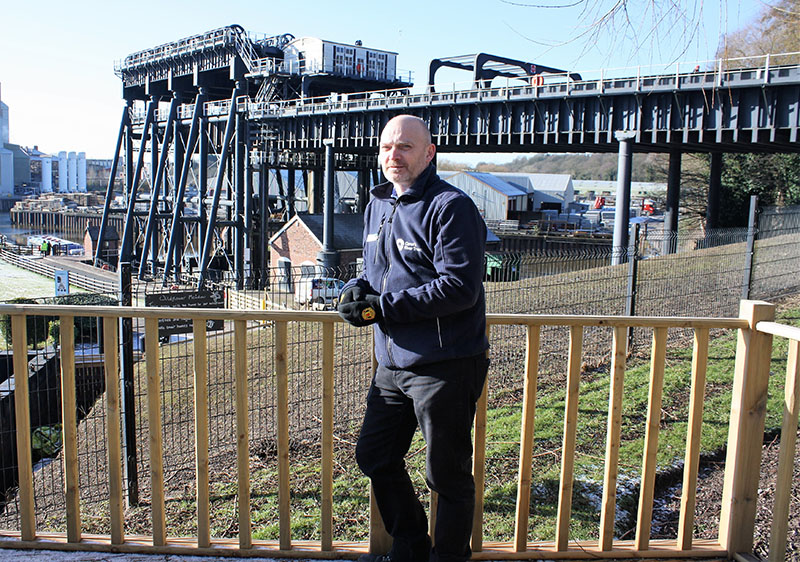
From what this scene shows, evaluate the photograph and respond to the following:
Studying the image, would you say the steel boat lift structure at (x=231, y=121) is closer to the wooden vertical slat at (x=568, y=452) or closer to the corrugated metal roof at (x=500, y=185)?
the corrugated metal roof at (x=500, y=185)

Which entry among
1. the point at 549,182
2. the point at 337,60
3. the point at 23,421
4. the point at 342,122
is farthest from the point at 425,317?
the point at 549,182

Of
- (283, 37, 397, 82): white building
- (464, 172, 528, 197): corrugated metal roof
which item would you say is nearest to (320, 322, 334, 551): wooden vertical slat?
Result: (283, 37, 397, 82): white building

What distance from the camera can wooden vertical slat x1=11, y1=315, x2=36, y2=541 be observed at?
3.69 m

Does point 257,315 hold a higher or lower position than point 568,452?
higher

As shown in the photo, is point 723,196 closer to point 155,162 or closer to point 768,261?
point 768,261

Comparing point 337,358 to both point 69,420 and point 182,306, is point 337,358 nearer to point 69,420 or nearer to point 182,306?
point 182,306

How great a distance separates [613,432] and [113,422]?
2815 millimetres

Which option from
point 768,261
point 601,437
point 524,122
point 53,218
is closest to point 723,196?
point 524,122

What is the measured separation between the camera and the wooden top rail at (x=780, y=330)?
3387 mm

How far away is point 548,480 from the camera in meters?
5.30

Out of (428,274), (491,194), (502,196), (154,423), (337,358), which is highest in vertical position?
(491,194)

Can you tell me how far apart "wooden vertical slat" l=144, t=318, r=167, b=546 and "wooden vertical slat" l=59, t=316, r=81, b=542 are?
1.34ft

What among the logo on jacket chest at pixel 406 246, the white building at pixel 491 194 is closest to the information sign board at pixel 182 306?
the logo on jacket chest at pixel 406 246

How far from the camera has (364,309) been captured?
3037 millimetres
